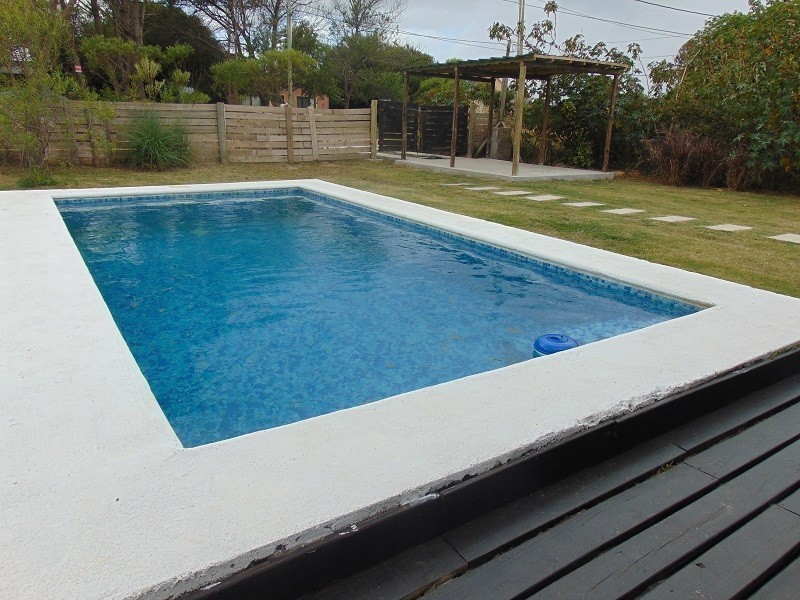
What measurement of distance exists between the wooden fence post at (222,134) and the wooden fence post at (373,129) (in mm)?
3550

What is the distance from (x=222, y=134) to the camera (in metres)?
12.3

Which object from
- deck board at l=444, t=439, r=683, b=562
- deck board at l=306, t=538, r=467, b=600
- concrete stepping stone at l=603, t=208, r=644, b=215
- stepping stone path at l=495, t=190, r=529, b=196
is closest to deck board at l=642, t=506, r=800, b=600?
deck board at l=444, t=439, r=683, b=562

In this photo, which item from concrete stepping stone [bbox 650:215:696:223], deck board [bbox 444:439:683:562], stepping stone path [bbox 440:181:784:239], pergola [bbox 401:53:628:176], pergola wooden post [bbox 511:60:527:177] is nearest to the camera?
deck board [bbox 444:439:683:562]

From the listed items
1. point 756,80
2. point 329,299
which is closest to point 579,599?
point 329,299

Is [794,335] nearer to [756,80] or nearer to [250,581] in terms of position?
[250,581]

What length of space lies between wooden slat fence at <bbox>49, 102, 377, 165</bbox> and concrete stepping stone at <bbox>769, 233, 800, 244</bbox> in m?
9.65

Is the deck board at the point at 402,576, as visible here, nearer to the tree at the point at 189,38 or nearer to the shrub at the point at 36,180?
the shrub at the point at 36,180

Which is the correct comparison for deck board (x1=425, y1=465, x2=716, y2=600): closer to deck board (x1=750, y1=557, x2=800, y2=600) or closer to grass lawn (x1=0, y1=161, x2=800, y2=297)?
deck board (x1=750, y1=557, x2=800, y2=600)

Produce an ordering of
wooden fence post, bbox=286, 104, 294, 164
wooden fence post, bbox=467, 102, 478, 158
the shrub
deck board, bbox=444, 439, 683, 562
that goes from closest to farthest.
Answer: deck board, bbox=444, 439, 683, 562 → the shrub → wooden fence post, bbox=286, 104, 294, 164 → wooden fence post, bbox=467, 102, 478, 158

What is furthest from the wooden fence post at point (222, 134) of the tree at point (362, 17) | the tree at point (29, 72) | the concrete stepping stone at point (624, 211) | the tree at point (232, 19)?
the tree at point (362, 17)

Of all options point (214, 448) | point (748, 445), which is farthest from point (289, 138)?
point (748, 445)

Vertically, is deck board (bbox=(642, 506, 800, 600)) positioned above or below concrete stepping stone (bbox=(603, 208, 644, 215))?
below

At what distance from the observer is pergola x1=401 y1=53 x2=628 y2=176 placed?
10.8 meters

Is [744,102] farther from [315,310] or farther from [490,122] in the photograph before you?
[315,310]
